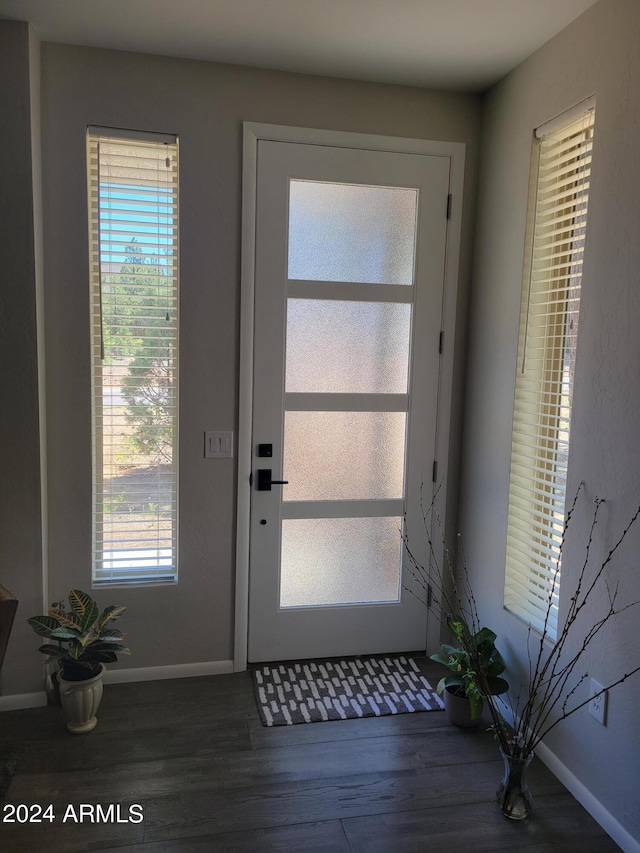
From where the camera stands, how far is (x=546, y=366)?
247cm

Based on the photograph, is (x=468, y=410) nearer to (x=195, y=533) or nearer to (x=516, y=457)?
(x=516, y=457)

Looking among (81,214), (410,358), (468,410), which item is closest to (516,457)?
(468,410)

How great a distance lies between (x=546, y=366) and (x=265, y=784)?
6.09 ft

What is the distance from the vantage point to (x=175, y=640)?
9.42 feet

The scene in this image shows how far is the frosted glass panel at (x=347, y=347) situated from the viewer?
2857mm

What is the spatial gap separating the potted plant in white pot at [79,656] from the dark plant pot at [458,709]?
131 centimetres

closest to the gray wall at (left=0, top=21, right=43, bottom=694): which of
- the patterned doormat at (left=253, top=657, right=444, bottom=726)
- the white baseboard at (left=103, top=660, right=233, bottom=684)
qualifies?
the white baseboard at (left=103, top=660, right=233, bottom=684)

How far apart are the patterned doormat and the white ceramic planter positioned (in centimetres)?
67

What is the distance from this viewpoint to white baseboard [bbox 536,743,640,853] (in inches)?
75.7

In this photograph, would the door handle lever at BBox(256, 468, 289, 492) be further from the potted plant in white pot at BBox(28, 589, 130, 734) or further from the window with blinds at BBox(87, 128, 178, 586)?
the potted plant in white pot at BBox(28, 589, 130, 734)

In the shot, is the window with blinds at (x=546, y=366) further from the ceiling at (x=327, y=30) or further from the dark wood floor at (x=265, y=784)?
the dark wood floor at (x=265, y=784)

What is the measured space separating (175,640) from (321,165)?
224cm

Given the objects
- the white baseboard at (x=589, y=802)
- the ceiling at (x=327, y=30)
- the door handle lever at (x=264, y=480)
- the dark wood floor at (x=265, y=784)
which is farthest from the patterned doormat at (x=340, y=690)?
the ceiling at (x=327, y=30)

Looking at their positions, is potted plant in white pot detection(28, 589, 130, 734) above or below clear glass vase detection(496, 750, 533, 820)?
above
